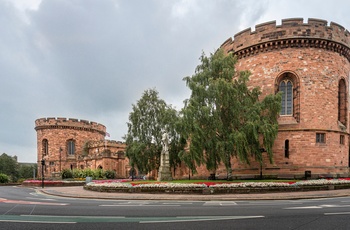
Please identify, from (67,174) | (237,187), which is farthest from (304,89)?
(67,174)

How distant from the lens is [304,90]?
→ 2373cm

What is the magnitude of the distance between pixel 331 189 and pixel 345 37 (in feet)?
51.0

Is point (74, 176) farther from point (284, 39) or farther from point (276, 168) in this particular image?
point (284, 39)

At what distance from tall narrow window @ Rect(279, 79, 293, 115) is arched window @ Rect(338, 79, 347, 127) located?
5.35 m

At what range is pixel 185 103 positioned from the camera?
71.4ft

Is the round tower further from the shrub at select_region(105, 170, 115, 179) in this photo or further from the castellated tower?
→ the castellated tower

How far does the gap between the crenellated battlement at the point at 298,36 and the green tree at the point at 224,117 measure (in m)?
4.97

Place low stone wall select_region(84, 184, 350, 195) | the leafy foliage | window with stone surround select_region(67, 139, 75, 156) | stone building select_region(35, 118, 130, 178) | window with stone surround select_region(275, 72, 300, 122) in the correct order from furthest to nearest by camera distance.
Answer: window with stone surround select_region(67, 139, 75, 156), stone building select_region(35, 118, 130, 178), the leafy foliage, window with stone surround select_region(275, 72, 300, 122), low stone wall select_region(84, 184, 350, 195)

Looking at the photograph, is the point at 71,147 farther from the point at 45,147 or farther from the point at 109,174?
the point at 109,174

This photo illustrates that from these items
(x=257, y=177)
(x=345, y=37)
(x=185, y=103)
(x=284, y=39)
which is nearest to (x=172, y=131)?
(x=185, y=103)

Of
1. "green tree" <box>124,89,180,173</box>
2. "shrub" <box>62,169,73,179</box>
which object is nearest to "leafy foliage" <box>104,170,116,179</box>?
"shrub" <box>62,169,73,179</box>

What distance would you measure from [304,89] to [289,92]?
1439 mm

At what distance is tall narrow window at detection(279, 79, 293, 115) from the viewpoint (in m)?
24.7

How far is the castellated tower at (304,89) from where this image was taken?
23141mm
